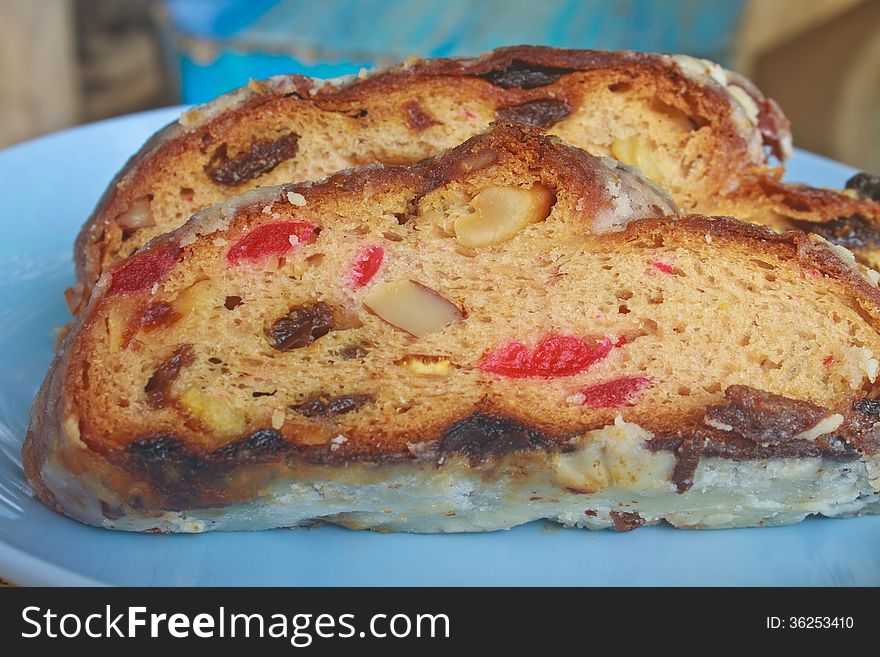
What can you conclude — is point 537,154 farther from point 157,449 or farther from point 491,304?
point 157,449

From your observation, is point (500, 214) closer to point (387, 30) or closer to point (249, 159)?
point (249, 159)

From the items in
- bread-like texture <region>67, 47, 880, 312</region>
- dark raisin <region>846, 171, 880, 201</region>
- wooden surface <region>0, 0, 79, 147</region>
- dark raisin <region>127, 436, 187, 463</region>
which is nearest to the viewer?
dark raisin <region>127, 436, 187, 463</region>

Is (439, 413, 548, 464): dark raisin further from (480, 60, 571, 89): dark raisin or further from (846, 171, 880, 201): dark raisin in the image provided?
(846, 171, 880, 201): dark raisin

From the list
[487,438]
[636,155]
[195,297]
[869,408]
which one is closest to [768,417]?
[869,408]

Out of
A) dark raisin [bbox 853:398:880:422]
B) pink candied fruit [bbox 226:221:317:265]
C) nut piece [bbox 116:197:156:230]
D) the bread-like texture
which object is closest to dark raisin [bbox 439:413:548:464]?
pink candied fruit [bbox 226:221:317:265]

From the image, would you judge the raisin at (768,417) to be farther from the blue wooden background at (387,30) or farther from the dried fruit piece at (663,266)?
the blue wooden background at (387,30)
